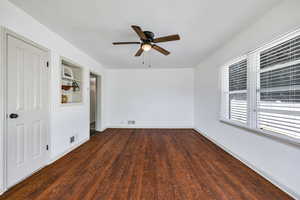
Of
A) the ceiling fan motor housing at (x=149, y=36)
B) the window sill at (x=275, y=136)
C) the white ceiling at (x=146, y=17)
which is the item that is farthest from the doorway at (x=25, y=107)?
the window sill at (x=275, y=136)

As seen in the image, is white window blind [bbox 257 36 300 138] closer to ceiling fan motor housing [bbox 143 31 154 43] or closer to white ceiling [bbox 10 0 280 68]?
white ceiling [bbox 10 0 280 68]

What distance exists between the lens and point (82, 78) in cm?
361

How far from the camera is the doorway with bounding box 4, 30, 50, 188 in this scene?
1787 mm

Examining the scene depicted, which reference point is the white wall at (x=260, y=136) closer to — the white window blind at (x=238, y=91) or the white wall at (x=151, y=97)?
the white window blind at (x=238, y=91)

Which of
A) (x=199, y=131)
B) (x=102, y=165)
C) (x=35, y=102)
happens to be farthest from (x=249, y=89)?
(x=35, y=102)

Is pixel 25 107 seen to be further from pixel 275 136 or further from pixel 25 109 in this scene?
pixel 275 136

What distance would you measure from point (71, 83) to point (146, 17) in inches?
103

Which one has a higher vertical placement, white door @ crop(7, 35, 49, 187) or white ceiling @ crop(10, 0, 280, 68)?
white ceiling @ crop(10, 0, 280, 68)

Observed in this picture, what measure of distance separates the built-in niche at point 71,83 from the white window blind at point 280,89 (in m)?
3.97

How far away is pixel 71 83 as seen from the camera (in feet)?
11.3

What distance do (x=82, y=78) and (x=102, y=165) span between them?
7.85 ft

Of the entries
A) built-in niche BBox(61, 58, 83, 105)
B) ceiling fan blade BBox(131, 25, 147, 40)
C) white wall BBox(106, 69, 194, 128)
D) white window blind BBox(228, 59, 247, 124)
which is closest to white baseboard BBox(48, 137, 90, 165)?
built-in niche BBox(61, 58, 83, 105)

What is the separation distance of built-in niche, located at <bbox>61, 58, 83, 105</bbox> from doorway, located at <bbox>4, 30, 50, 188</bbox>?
742 mm

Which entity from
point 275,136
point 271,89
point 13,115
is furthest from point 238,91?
point 13,115
